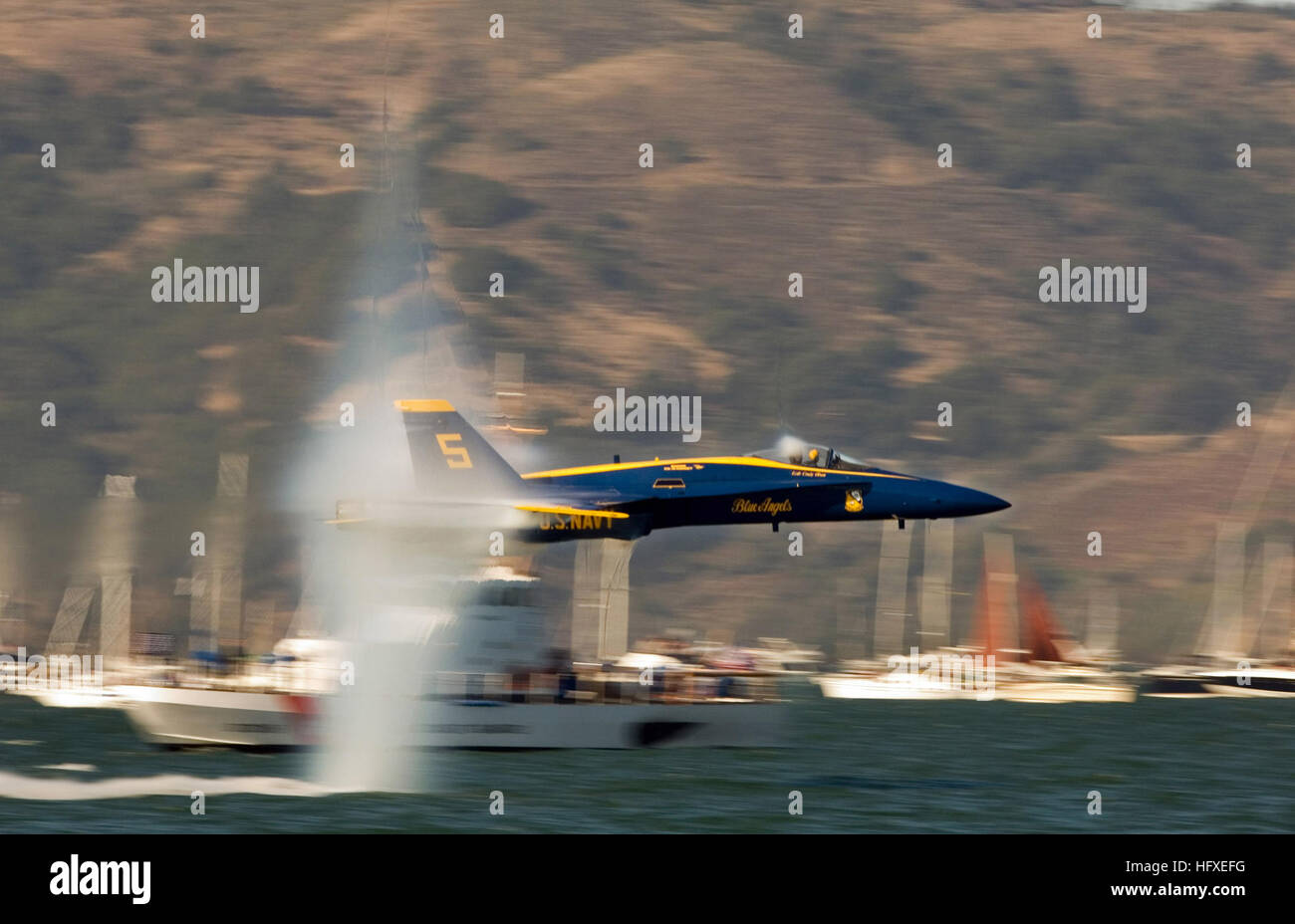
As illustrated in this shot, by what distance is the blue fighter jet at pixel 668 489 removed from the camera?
57.9 metres

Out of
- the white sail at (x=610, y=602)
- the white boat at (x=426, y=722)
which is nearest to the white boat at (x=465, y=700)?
the white boat at (x=426, y=722)

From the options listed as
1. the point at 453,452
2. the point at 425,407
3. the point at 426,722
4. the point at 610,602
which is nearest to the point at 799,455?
the point at 453,452

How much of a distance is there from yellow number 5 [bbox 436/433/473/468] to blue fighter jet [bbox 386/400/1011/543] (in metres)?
0.03

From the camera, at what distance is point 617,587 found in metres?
100

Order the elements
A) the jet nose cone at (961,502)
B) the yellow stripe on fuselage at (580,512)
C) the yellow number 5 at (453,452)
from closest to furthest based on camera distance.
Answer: the yellow stripe on fuselage at (580,512)
the jet nose cone at (961,502)
the yellow number 5 at (453,452)

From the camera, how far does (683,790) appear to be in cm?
6191

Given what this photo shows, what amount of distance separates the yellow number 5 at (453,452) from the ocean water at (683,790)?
35.1 feet

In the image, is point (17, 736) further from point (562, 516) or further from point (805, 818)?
point (805, 818)

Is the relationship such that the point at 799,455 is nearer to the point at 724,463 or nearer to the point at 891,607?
the point at 724,463

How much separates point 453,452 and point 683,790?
552 inches

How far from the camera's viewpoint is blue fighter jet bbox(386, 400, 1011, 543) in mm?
57875

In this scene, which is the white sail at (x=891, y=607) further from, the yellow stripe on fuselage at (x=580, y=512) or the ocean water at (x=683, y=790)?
the yellow stripe on fuselage at (x=580, y=512)
